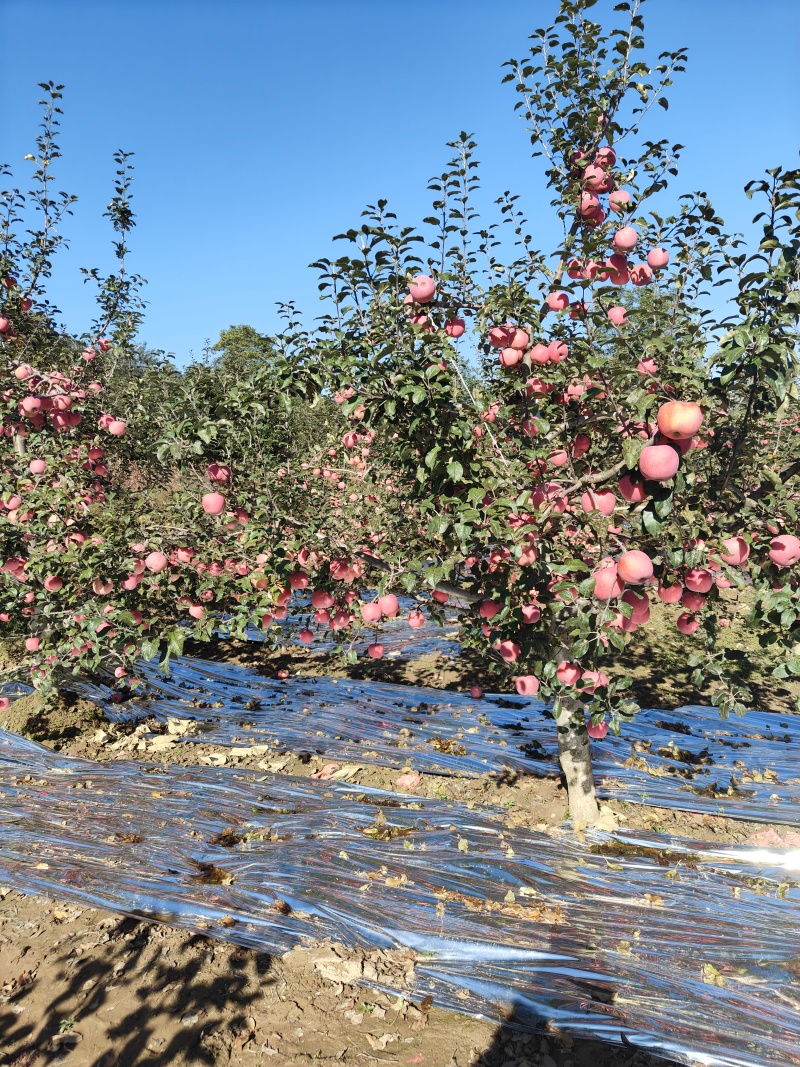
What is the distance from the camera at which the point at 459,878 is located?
3.49 metres

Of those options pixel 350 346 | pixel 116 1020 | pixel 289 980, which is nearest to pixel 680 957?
pixel 289 980

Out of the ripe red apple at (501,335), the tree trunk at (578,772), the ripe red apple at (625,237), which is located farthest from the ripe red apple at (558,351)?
the tree trunk at (578,772)

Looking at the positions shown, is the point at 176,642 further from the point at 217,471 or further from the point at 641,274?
the point at 641,274

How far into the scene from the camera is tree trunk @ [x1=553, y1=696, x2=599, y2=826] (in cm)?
407

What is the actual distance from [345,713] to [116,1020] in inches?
129

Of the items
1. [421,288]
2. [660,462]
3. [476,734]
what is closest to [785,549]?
[660,462]

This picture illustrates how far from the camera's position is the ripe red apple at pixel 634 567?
2359 millimetres

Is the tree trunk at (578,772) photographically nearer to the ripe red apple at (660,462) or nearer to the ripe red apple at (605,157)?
the ripe red apple at (660,462)

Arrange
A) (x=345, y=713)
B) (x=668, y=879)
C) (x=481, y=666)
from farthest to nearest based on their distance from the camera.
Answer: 1. (x=481, y=666)
2. (x=345, y=713)
3. (x=668, y=879)

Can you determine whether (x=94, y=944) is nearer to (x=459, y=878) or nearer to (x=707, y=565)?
(x=459, y=878)

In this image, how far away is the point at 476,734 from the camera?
5422 millimetres

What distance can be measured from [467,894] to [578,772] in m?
1.18

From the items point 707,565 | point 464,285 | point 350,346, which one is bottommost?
point 707,565

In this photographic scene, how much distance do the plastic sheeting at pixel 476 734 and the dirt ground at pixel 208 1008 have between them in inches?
25.7
